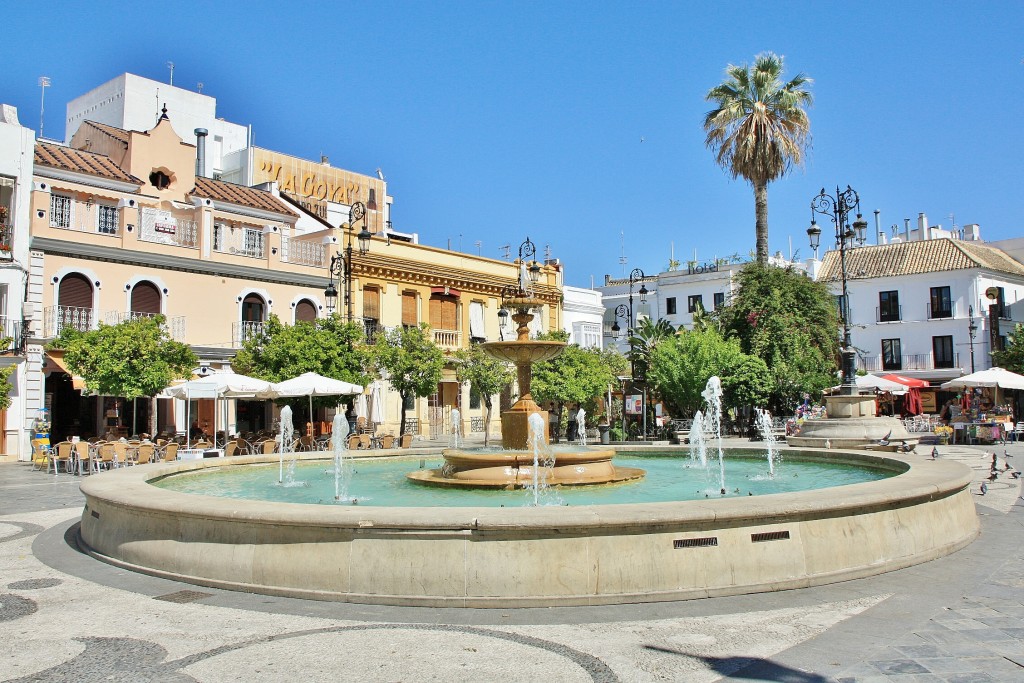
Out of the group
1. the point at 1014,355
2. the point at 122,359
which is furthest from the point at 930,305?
the point at 122,359

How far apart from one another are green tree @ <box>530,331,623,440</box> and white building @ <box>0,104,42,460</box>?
16.5m

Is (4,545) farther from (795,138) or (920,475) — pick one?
(795,138)

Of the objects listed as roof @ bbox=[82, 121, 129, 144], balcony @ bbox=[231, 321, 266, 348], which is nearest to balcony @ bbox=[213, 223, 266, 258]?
Answer: balcony @ bbox=[231, 321, 266, 348]

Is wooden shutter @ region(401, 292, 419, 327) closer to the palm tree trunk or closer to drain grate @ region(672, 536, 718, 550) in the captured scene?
the palm tree trunk

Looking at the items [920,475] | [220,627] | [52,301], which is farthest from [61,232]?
[920,475]

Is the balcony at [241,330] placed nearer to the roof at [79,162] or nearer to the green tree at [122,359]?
the roof at [79,162]

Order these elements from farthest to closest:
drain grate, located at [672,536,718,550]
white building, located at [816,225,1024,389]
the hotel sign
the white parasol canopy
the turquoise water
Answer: white building, located at [816,225,1024,389], the hotel sign, the white parasol canopy, the turquoise water, drain grate, located at [672,536,718,550]

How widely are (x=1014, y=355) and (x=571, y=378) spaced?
26.2m

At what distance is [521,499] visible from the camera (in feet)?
31.5

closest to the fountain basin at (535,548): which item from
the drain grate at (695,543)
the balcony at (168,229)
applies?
the drain grate at (695,543)

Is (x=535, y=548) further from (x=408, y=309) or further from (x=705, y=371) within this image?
(x=408, y=309)

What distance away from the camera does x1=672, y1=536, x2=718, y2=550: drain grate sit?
20.3ft

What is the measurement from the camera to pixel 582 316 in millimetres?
47469

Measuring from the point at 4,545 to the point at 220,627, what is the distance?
5.03 meters
